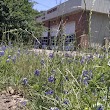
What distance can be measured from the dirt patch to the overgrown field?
0.17 feet

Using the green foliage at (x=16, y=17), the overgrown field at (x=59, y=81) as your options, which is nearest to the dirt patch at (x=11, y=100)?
the overgrown field at (x=59, y=81)

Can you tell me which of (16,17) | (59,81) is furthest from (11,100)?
(16,17)

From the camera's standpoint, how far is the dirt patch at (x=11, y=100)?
2.22m

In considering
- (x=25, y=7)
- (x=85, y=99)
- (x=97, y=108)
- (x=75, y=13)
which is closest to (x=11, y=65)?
(x=85, y=99)

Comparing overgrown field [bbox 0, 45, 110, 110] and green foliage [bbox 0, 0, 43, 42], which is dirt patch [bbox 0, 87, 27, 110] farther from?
green foliage [bbox 0, 0, 43, 42]

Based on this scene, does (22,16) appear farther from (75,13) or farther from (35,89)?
(35,89)

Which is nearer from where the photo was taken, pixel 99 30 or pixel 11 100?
pixel 11 100

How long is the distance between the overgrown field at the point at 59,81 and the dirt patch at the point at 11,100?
2.0 inches

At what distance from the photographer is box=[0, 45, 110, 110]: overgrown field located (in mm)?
1790

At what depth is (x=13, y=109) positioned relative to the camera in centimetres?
228

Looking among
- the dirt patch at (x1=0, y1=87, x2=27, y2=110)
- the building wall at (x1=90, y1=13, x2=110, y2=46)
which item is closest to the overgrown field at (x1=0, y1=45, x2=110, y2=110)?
the dirt patch at (x1=0, y1=87, x2=27, y2=110)

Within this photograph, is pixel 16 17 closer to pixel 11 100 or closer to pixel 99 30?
pixel 99 30

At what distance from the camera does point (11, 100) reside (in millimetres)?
2549

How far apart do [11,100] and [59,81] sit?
0.54 m
